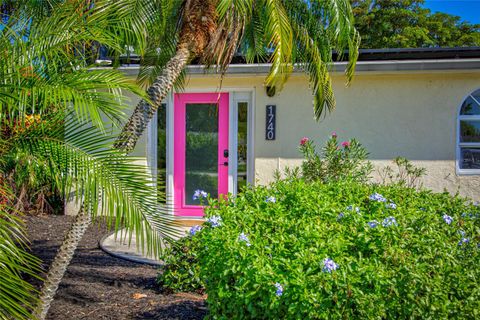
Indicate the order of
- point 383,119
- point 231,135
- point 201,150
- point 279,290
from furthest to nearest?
point 201,150, point 231,135, point 383,119, point 279,290

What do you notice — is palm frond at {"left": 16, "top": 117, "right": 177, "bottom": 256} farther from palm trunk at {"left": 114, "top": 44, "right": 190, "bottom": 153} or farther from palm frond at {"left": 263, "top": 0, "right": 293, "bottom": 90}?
palm frond at {"left": 263, "top": 0, "right": 293, "bottom": 90}

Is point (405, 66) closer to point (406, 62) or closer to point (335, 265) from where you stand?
point (406, 62)

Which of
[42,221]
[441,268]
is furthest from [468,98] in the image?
[42,221]

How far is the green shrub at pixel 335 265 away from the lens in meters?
2.59

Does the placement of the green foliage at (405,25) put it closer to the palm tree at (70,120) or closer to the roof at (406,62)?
the roof at (406,62)

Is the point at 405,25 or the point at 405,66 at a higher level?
the point at 405,25

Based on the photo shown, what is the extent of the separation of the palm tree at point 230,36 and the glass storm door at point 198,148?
299 cm

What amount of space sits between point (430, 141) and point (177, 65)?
577cm

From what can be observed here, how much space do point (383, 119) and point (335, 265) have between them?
684 centimetres

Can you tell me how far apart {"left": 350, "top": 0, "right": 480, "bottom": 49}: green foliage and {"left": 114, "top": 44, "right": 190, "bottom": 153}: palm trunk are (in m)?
20.7

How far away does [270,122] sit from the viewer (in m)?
9.28

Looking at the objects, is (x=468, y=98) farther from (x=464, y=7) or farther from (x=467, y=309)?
(x=464, y=7)

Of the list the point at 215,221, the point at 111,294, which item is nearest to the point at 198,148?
the point at 111,294

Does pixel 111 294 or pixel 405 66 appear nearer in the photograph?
pixel 111 294
